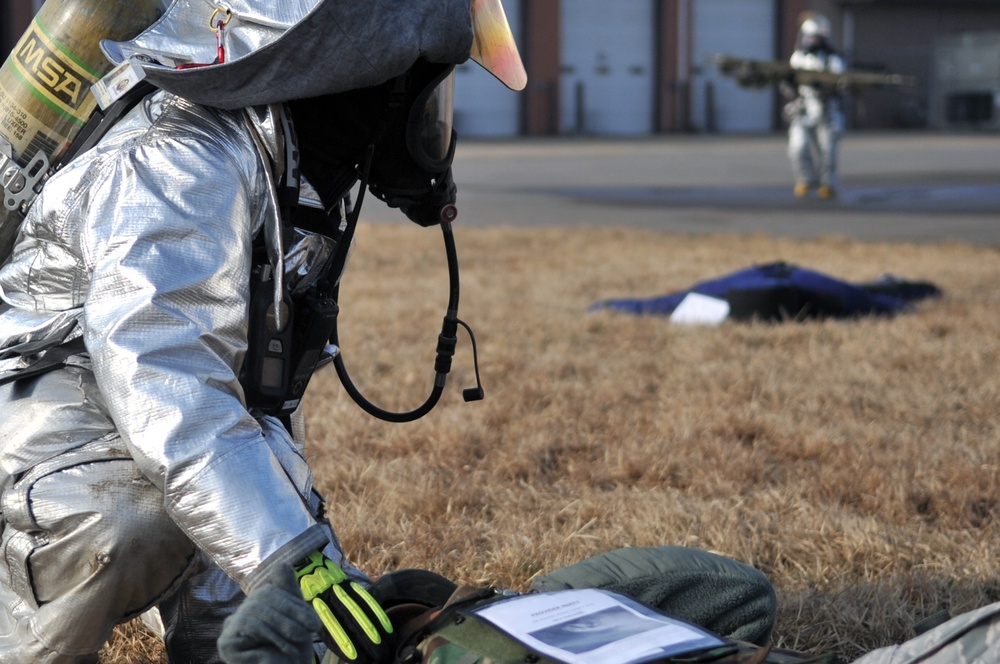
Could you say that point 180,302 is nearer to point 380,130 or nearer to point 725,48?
point 380,130

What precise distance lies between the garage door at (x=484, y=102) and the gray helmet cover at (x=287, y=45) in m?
27.1

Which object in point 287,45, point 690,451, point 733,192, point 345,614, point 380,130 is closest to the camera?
point 345,614

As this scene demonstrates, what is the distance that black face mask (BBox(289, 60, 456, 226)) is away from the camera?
6.77 feet

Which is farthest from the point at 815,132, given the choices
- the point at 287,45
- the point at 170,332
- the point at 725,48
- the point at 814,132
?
the point at 725,48

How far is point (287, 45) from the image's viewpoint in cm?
179

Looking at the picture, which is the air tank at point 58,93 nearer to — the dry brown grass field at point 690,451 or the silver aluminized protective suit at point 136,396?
the silver aluminized protective suit at point 136,396

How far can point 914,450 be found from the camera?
3.42m

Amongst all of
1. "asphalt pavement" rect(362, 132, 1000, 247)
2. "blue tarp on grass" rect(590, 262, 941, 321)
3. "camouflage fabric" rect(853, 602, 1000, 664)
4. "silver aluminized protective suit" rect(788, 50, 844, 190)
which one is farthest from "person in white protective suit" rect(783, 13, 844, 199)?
"camouflage fabric" rect(853, 602, 1000, 664)

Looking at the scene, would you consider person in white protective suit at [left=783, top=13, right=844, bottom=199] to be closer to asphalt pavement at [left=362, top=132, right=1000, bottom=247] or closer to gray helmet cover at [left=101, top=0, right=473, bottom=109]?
Result: asphalt pavement at [left=362, top=132, right=1000, bottom=247]

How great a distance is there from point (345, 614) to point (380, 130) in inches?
34.8

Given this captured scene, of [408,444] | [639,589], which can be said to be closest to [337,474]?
[408,444]

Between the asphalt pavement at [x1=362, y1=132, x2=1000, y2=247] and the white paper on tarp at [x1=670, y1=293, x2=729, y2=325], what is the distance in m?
3.62

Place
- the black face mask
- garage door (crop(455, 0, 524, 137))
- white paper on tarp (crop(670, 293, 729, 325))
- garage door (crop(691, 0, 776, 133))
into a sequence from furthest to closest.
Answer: garage door (crop(691, 0, 776, 133))
garage door (crop(455, 0, 524, 137))
white paper on tarp (crop(670, 293, 729, 325))
the black face mask

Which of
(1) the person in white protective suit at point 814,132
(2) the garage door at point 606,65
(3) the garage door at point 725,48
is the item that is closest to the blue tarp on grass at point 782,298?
(1) the person in white protective suit at point 814,132
